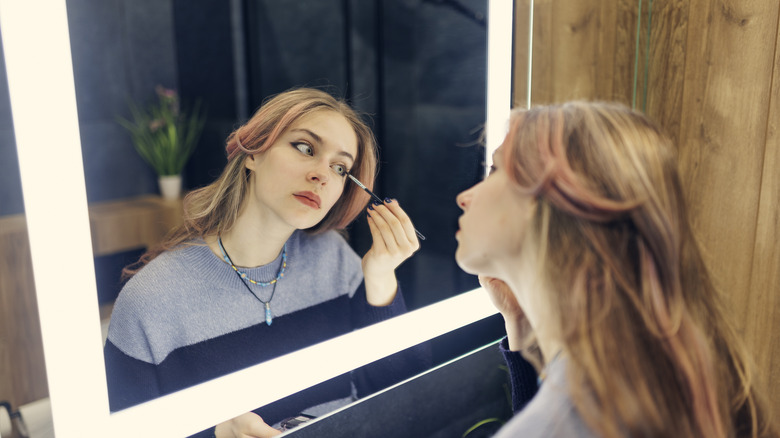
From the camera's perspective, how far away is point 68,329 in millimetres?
778

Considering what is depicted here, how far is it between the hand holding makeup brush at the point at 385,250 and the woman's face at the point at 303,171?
0.42 ft

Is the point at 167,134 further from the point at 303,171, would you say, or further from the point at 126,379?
the point at 126,379

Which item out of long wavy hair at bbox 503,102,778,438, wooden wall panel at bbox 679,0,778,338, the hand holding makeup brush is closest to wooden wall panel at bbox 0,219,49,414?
the hand holding makeup brush

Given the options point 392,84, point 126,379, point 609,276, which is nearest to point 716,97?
point 392,84

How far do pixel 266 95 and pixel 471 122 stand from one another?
0.52m

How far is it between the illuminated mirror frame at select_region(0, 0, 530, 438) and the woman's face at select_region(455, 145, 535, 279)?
477mm

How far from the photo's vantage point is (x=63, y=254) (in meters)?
0.76

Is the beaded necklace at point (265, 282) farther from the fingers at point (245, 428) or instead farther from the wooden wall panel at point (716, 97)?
the wooden wall panel at point (716, 97)

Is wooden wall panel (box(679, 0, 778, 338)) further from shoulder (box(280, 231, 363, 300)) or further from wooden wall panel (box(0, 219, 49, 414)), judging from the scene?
wooden wall panel (box(0, 219, 49, 414))

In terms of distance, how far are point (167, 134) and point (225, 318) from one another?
2.95 ft

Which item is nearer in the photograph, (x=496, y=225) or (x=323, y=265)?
(x=496, y=225)

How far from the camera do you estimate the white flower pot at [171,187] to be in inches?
43.4

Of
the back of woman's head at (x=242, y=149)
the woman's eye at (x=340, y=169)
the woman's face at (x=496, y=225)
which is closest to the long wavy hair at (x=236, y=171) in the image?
the back of woman's head at (x=242, y=149)

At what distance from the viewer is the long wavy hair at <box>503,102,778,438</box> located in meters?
0.60
